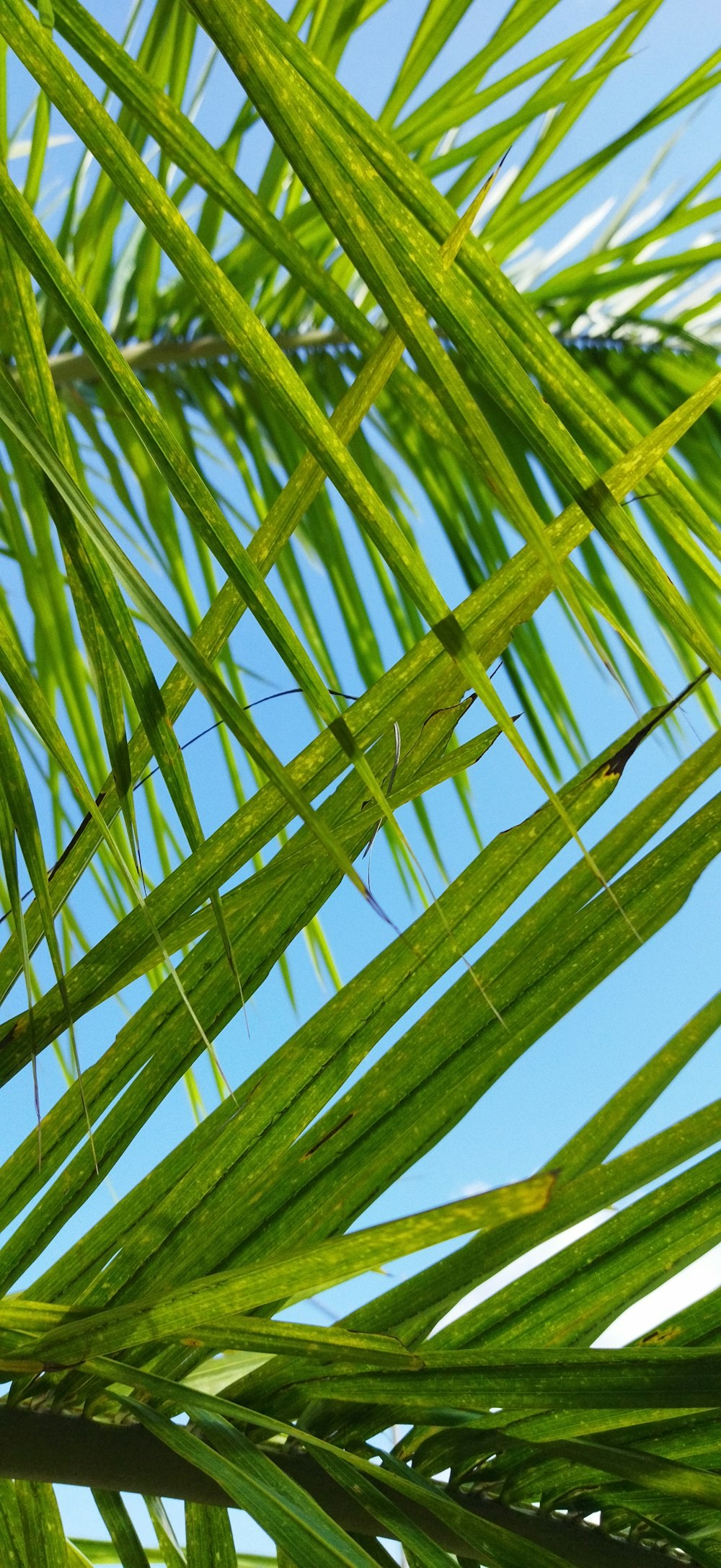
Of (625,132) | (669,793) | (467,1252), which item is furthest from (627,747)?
(625,132)

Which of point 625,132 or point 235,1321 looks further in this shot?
point 625,132

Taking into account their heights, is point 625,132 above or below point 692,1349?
above

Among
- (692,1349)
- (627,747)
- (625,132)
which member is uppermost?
(625,132)

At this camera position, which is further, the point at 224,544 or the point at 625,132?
the point at 625,132

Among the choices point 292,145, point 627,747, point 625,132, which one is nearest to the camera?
point 292,145

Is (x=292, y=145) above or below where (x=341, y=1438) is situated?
above

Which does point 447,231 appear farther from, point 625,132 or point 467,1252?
point 625,132

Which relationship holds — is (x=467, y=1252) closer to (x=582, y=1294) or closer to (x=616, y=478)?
(x=582, y=1294)

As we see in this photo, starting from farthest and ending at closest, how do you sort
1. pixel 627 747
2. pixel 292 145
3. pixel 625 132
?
pixel 625 132 → pixel 627 747 → pixel 292 145

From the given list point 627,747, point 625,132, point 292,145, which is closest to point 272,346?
point 292,145
